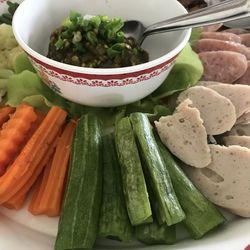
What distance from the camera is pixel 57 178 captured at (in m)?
1.41

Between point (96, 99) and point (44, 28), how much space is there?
1.22ft

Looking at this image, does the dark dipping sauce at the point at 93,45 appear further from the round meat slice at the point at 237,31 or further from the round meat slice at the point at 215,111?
the round meat slice at the point at 237,31

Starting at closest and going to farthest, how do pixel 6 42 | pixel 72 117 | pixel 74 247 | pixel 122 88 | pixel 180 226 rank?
pixel 74 247 < pixel 180 226 < pixel 122 88 < pixel 72 117 < pixel 6 42

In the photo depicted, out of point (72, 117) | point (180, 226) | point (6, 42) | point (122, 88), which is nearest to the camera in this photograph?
point (180, 226)

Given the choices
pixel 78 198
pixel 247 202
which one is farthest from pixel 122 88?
pixel 247 202

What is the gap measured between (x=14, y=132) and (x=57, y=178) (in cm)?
20

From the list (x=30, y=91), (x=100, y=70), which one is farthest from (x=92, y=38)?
(x=30, y=91)

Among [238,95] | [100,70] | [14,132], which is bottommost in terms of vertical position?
[238,95]

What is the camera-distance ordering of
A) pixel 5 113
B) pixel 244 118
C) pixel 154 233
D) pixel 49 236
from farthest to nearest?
pixel 5 113 → pixel 244 118 → pixel 49 236 → pixel 154 233

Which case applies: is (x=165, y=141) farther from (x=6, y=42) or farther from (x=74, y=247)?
(x=6, y=42)

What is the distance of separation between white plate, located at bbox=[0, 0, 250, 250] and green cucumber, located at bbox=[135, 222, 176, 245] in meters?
0.03

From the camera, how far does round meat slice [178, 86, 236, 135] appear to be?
1.42m

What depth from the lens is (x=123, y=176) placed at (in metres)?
1.31

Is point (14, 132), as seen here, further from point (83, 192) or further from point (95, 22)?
point (95, 22)
